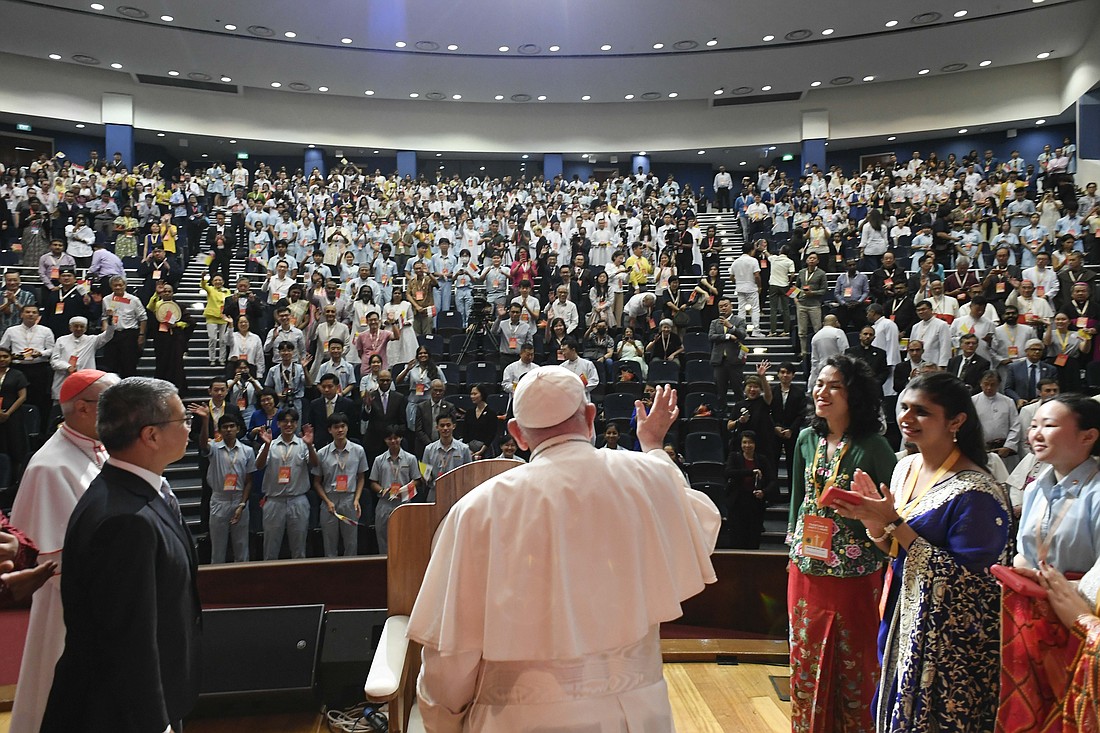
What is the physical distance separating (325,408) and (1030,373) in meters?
6.97

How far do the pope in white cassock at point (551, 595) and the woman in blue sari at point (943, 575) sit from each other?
0.83 metres

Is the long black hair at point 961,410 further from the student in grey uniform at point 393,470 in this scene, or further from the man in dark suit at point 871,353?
the man in dark suit at point 871,353

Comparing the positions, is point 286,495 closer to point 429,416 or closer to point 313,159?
point 429,416

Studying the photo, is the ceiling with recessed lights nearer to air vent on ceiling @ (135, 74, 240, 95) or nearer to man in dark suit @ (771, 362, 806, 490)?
air vent on ceiling @ (135, 74, 240, 95)

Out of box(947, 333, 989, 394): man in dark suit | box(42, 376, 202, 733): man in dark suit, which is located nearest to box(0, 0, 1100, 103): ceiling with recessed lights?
box(947, 333, 989, 394): man in dark suit

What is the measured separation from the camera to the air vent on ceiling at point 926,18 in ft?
47.1

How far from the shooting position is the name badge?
255 centimetres

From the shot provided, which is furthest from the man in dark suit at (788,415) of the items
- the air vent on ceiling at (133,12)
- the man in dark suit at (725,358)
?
the air vent on ceiling at (133,12)

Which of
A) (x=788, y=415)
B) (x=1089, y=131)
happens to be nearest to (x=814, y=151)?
(x=1089, y=131)

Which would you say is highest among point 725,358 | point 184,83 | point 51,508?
point 184,83

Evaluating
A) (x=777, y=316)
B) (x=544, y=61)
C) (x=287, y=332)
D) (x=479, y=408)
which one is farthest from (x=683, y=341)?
(x=544, y=61)

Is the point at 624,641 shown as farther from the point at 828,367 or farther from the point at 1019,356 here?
the point at 1019,356

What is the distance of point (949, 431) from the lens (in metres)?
2.26

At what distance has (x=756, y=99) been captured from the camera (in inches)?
797
